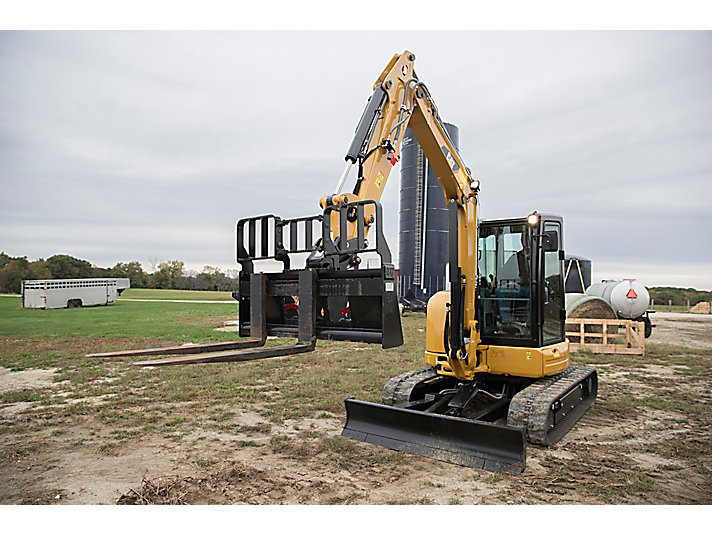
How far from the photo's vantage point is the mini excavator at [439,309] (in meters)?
4.54

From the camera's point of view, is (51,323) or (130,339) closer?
(130,339)

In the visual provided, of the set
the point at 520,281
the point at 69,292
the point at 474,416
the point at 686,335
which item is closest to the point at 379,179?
the point at 520,281

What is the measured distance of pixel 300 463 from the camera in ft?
17.5

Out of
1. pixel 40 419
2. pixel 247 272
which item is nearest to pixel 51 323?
pixel 40 419

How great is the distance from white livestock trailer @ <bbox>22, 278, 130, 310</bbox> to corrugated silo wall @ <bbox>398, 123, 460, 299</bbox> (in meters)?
18.0

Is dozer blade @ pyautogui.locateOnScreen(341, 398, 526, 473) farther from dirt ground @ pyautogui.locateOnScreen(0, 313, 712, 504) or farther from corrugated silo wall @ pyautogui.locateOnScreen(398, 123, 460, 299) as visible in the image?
corrugated silo wall @ pyautogui.locateOnScreen(398, 123, 460, 299)

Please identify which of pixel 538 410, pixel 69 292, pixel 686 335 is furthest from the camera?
pixel 69 292

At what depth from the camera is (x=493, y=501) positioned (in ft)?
14.9

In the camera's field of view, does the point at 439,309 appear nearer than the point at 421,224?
Yes

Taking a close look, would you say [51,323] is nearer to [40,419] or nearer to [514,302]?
[40,419]

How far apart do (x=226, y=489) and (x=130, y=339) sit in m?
13.8

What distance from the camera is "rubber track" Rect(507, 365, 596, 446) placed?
19.1 feet

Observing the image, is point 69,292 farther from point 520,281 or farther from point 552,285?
point 552,285

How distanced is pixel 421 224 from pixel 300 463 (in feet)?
61.8
